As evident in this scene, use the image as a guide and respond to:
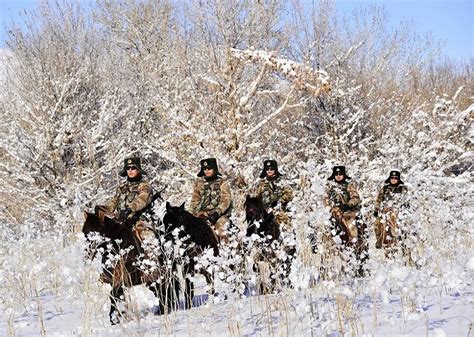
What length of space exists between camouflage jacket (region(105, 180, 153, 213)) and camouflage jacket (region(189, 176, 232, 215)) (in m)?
1.17

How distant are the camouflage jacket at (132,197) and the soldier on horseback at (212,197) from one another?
102 cm

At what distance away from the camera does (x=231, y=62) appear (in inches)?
567

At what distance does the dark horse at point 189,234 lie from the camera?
19.5 ft

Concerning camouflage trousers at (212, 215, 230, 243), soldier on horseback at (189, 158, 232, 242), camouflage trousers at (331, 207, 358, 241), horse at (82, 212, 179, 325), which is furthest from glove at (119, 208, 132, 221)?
camouflage trousers at (331, 207, 358, 241)

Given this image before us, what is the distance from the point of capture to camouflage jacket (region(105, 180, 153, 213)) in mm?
6238

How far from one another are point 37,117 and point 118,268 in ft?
36.6

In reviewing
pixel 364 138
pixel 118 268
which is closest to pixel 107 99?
pixel 364 138

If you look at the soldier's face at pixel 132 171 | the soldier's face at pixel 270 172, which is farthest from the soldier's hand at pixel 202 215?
the soldier's face at pixel 270 172

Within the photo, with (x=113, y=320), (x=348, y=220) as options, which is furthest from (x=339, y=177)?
(x=113, y=320)

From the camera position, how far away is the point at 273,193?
818cm

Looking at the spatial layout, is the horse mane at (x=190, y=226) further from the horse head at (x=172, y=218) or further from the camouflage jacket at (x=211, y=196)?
the camouflage jacket at (x=211, y=196)

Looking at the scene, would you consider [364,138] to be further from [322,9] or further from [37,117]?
[37,117]

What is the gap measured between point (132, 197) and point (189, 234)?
85 centimetres

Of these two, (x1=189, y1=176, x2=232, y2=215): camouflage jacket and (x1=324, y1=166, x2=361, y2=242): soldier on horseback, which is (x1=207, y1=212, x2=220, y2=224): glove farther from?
(x1=324, y1=166, x2=361, y2=242): soldier on horseback
